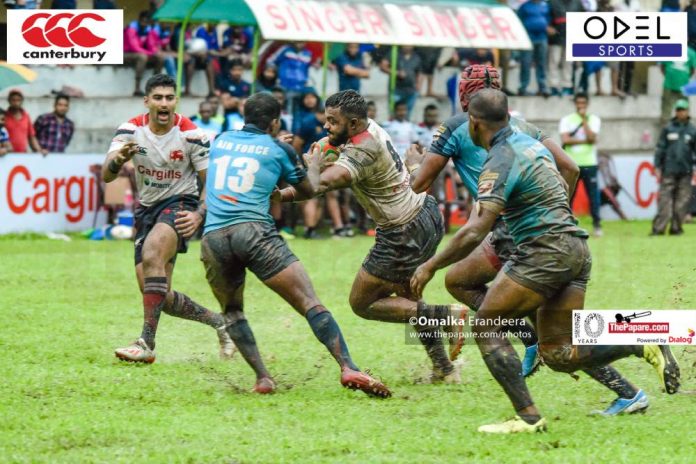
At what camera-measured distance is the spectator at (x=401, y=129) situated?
2189 centimetres

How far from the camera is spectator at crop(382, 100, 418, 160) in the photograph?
21.9m

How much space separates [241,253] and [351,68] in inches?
551

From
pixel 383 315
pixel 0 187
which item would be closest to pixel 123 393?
pixel 383 315

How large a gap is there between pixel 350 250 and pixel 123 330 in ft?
24.4

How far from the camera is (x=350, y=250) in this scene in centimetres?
1930

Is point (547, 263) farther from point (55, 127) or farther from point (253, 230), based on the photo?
point (55, 127)

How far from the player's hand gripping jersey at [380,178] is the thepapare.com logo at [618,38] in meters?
2.56

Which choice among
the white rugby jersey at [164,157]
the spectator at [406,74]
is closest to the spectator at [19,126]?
the spectator at [406,74]

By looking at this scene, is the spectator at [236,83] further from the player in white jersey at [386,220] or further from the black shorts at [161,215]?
the player in white jersey at [386,220]

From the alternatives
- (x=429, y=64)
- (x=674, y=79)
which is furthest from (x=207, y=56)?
(x=674, y=79)

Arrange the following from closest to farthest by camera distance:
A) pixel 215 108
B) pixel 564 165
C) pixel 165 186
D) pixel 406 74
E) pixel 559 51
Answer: pixel 564 165
pixel 165 186
pixel 215 108
pixel 406 74
pixel 559 51

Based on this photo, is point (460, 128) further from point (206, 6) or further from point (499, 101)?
point (206, 6)

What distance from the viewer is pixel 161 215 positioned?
1050 centimetres

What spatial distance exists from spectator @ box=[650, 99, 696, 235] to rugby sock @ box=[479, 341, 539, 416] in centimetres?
1490
